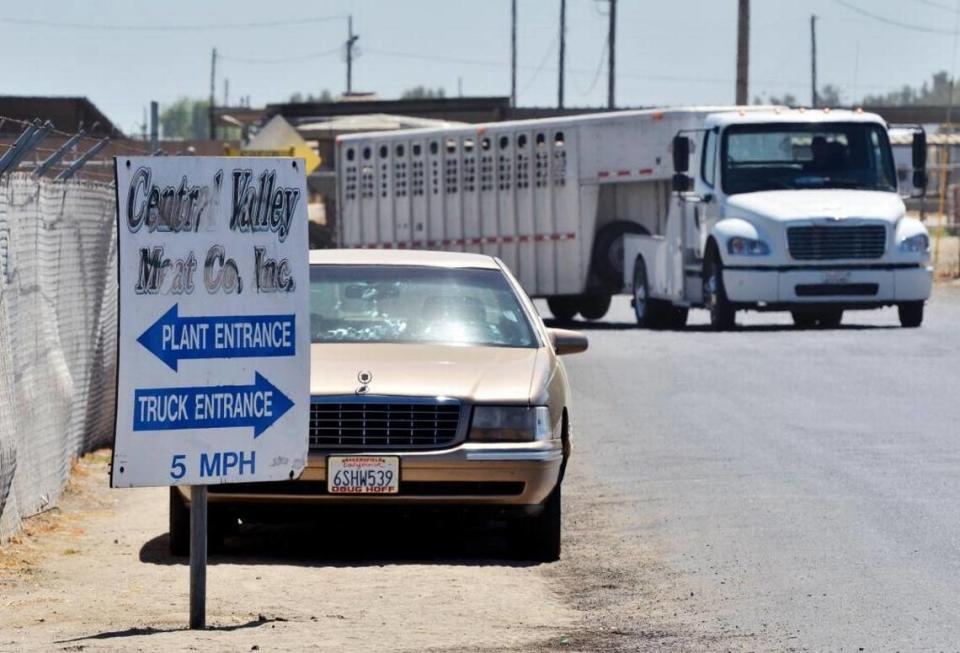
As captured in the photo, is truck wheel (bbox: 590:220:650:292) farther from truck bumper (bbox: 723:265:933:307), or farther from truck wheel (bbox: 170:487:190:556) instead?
truck wheel (bbox: 170:487:190:556)

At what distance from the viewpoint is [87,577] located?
958 centimetres

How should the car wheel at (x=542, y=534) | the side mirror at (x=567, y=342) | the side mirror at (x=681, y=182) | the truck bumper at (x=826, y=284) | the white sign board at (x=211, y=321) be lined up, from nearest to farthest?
the white sign board at (x=211, y=321)
the car wheel at (x=542, y=534)
the side mirror at (x=567, y=342)
the truck bumper at (x=826, y=284)
the side mirror at (x=681, y=182)

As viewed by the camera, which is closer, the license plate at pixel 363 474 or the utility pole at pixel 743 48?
the license plate at pixel 363 474

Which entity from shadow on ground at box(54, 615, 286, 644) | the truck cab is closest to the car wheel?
shadow on ground at box(54, 615, 286, 644)

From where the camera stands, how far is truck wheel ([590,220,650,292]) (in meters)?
28.1

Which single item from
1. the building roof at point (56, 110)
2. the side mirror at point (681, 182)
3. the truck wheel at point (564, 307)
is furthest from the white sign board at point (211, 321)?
the building roof at point (56, 110)

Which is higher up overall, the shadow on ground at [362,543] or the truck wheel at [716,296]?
the truck wheel at [716,296]

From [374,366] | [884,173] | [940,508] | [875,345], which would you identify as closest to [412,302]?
[374,366]

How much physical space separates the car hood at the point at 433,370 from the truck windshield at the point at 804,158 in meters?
14.3

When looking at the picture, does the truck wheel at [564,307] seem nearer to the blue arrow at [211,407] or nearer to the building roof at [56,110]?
the building roof at [56,110]

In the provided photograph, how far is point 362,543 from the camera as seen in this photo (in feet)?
35.2

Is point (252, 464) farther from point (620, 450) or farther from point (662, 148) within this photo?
point (662, 148)

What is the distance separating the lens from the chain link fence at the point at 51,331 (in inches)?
413

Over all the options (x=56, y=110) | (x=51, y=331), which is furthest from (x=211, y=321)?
(x=56, y=110)
